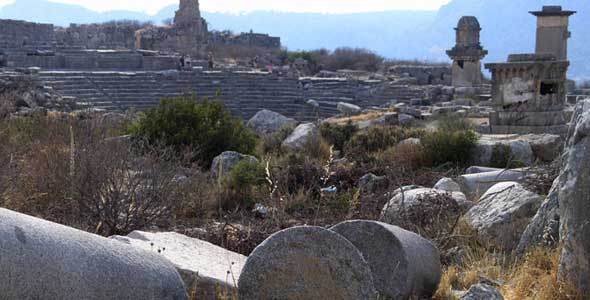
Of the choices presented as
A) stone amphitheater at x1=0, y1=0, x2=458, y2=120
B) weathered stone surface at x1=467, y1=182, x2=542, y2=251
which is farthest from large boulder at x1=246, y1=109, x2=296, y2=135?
weathered stone surface at x1=467, y1=182, x2=542, y2=251

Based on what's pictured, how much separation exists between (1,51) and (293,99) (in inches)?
447

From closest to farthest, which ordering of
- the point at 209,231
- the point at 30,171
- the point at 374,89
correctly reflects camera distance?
the point at 209,231
the point at 30,171
the point at 374,89

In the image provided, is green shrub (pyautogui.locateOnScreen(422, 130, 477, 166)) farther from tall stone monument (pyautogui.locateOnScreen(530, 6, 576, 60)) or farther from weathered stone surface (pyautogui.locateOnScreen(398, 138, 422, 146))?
tall stone monument (pyautogui.locateOnScreen(530, 6, 576, 60))

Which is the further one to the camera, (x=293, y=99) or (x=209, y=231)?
(x=293, y=99)

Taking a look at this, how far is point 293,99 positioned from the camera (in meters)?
30.1

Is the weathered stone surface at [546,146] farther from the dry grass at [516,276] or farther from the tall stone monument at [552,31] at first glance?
the tall stone monument at [552,31]

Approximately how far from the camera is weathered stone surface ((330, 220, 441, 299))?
Answer: 493 centimetres

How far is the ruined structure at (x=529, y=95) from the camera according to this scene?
18.4 m

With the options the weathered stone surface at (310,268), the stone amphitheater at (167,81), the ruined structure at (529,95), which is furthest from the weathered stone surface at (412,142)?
the weathered stone surface at (310,268)

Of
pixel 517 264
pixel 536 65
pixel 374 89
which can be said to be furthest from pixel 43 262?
pixel 374 89

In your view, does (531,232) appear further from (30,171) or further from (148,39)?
(148,39)

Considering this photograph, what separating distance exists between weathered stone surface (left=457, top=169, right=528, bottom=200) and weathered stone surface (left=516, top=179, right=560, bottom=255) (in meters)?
3.70

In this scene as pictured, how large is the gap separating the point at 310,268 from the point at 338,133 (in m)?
13.3

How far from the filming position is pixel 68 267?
334 cm
